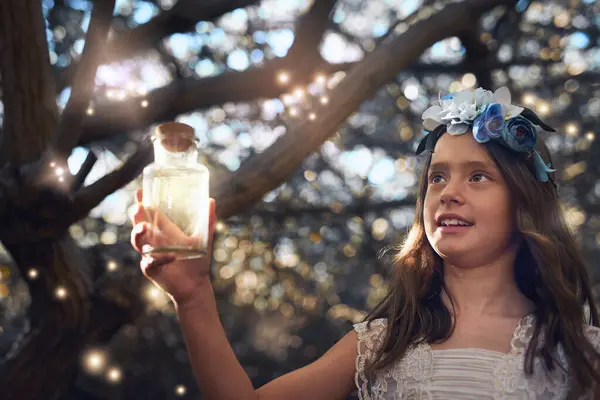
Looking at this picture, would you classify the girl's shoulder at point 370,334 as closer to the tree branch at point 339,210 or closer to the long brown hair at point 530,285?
the long brown hair at point 530,285

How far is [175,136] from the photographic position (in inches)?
68.4

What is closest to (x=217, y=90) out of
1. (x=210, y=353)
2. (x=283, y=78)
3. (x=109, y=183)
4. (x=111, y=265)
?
(x=283, y=78)

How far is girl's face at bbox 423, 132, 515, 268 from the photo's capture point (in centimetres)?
216

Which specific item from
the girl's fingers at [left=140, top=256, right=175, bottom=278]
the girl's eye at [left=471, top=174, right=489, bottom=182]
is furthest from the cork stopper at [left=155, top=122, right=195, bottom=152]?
Answer: the girl's eye at [left=471, top=174, right=489, bottom=182]

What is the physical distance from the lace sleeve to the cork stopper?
959 mm

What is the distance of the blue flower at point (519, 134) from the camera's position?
2254mm

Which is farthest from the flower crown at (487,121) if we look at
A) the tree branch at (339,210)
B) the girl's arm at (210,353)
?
the tree branch at (339,210)

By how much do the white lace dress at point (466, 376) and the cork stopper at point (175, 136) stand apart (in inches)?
38.1

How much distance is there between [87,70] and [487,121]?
1.44 m

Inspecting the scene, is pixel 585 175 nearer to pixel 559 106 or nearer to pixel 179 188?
pixel 559 106

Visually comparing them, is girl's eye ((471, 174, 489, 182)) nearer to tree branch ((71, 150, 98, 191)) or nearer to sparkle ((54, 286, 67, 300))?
tree branch ((71, 150, 98, 191))

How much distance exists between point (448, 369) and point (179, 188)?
1019mm

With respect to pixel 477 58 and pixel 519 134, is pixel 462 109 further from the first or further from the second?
pixel 477 58

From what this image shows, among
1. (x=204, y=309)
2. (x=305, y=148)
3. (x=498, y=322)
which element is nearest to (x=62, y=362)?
(x=305, y=148)
